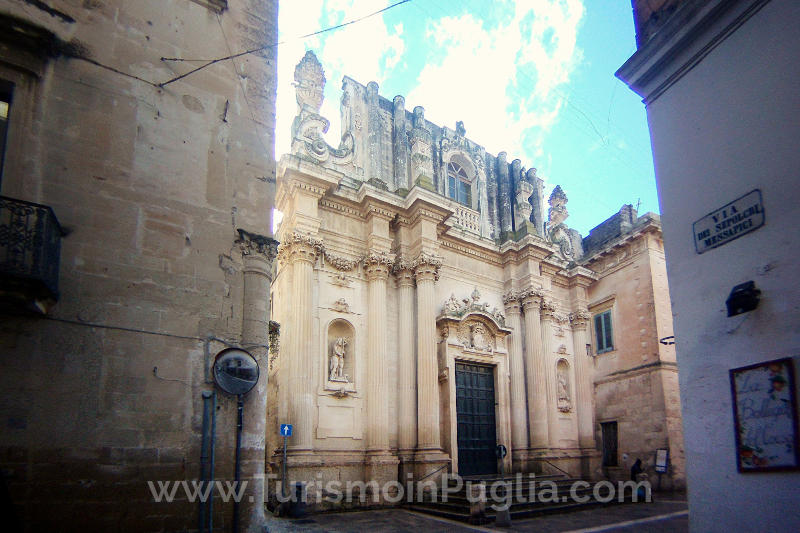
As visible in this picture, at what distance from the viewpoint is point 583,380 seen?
20.8 meters

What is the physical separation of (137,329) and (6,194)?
2.07 m

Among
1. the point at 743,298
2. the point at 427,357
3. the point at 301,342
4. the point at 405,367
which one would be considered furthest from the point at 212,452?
the point at 427,357

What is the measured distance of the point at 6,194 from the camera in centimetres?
610

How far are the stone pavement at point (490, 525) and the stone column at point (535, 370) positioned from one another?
3931 millimetres

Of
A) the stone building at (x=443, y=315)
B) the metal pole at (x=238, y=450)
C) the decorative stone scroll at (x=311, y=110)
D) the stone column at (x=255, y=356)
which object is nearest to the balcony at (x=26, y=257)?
the stone column at (x=255, y=356)

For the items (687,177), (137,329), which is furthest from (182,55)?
(687,177)

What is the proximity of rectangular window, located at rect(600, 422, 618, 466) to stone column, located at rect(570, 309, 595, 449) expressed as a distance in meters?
1.02

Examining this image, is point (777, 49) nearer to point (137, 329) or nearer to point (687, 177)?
point (687, 177)

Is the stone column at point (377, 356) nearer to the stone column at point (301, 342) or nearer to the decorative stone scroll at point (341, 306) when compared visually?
the decorative stone scroll at point (341, 306)

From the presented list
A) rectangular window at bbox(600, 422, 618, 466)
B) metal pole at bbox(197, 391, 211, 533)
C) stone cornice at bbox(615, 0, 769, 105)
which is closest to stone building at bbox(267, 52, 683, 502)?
rectangular window at bbox(600, 422, 618, 466)

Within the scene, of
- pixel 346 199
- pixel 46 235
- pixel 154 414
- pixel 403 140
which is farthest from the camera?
Answer: pixel 403 140

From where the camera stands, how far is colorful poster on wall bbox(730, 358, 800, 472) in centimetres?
534

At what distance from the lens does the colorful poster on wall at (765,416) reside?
17.5ft

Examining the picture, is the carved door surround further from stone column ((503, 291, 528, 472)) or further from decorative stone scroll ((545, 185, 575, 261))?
decorative stone scroll ((545, 185, 575, 261))
